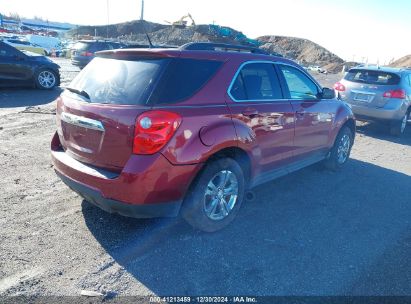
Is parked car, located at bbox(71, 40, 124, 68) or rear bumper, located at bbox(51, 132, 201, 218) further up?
rear bumper, located at bbox(51, 132, 201, 218)

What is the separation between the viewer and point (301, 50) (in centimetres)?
7419

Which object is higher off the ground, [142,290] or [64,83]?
[142,290]

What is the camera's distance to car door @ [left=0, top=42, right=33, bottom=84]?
11062mm

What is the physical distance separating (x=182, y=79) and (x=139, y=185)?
3.48 ft

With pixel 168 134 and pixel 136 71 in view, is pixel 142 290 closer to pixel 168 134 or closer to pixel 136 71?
pixel 168 134

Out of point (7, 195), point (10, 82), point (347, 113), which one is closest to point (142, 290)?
point (7, 195)

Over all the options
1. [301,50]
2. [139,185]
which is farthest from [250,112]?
[301,50]

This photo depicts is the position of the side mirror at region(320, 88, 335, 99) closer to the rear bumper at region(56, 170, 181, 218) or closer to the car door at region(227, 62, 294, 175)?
the car door at region(227, 62, 294, 175)

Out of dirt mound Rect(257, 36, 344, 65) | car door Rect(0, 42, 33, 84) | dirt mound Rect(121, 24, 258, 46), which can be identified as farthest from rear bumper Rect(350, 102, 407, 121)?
dirt mound Rect(257, 36, 344, 65)

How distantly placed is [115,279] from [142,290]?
265 millimetres

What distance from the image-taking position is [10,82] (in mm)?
11469

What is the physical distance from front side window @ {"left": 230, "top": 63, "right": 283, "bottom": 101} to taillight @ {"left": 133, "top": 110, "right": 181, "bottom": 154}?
979 mm

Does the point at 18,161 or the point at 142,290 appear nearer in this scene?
the point at 142,290

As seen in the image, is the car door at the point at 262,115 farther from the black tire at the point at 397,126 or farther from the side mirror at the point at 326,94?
the black tire at the point at 397,126
